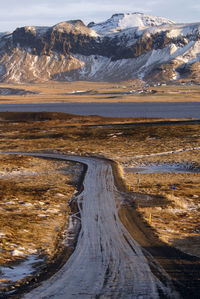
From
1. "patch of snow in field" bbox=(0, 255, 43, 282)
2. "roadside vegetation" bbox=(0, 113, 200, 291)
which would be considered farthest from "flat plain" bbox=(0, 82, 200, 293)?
"patch of snow in field" bbox=(0, 255, 43, 282)

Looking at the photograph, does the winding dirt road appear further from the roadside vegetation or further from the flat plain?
the roadside vegetation

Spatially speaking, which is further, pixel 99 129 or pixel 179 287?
pixel 99 129

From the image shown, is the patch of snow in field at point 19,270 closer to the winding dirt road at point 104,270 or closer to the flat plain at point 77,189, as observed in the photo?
the flat plain at point 77,189

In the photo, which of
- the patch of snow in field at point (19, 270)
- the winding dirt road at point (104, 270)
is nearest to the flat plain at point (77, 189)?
the patch of snow in field at point (19, 270)

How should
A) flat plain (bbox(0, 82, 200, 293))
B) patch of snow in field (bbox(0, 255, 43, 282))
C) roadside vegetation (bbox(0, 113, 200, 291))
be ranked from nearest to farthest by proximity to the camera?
patch of snow in field (bbox(0, 255, 43, 282))
flat plain (bbox(0, 82, 200, 293))
roadside vegetation (bbox(0, 113, 200, 291))

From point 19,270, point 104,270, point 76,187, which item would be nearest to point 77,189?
point 76,187

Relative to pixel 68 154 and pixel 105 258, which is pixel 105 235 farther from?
pixel 68 154

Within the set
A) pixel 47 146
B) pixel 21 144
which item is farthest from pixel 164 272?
pixel 21 144

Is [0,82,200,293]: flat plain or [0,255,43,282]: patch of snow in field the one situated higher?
[0,255,43,282]: patch of snow in field

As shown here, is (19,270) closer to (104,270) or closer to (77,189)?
(104,270)
